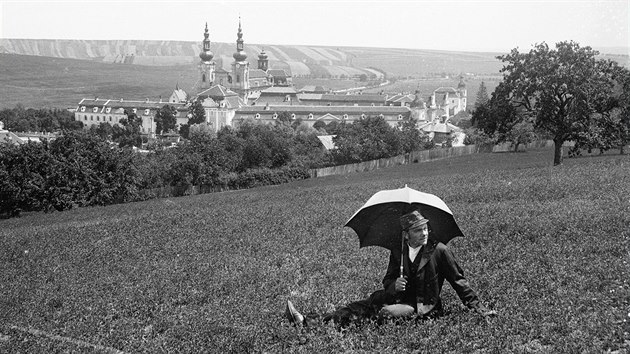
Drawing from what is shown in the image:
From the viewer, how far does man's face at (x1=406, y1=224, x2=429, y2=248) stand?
981 cm

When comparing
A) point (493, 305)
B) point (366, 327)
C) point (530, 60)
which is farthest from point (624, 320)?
point (530, 60)

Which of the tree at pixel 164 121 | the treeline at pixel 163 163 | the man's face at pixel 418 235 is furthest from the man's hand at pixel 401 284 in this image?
the tree at pixel 164 121

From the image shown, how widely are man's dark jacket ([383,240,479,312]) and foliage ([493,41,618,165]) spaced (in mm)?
30831

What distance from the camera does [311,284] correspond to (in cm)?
1376

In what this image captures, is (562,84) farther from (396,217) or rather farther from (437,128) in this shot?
(437,128)

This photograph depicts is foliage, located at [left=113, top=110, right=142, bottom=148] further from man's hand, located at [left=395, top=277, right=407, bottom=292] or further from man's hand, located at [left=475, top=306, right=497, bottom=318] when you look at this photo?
man's hand, located at [left=475, top=306, right=497, bottom=318]

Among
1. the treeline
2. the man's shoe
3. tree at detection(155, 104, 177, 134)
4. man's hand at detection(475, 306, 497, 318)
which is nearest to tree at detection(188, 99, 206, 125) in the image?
tree at detection(155, 104, 177, 134)

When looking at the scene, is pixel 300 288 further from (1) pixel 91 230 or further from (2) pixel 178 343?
(1) pixel 91 230

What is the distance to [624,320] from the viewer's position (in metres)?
8.91

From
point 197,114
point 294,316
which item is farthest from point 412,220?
point 197,114

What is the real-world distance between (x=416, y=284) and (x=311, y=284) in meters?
4.10

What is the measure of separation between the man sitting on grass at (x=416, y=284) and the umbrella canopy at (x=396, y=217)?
0.18m

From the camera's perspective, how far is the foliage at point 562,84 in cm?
3912

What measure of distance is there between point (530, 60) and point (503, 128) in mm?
4499
